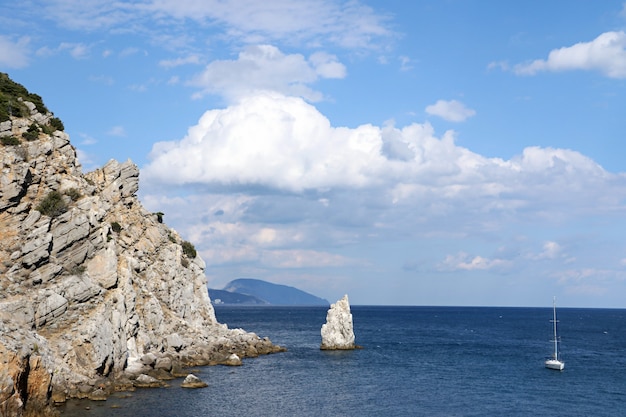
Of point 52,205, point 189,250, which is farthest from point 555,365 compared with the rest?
point 52,205

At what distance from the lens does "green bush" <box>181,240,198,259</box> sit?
4735 inches

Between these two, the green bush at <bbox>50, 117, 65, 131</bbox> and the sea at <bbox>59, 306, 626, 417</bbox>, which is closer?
the sea at <bbox>59, 306, 626, 417</bbox>

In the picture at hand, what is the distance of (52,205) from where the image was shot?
72.8 metres

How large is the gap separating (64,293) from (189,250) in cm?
5271

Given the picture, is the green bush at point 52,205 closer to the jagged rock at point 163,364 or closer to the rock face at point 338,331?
the jagged rock at point 163,364

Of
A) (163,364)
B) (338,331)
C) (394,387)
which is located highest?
(338,331)

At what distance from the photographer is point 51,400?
183 ft

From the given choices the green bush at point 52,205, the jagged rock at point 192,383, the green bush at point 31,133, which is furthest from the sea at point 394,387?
the green bush at point 31,133

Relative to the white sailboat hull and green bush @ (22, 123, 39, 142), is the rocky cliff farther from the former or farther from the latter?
the white sailboat hull

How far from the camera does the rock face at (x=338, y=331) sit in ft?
401

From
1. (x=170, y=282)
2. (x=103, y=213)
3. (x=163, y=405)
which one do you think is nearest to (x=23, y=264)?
(x=103, y=213)

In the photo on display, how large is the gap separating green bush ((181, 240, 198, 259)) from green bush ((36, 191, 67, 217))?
4709 centimetres

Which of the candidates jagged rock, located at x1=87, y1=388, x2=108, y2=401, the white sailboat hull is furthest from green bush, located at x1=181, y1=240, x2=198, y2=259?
the white sailboat hull

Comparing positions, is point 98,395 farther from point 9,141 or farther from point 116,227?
point 116,227
